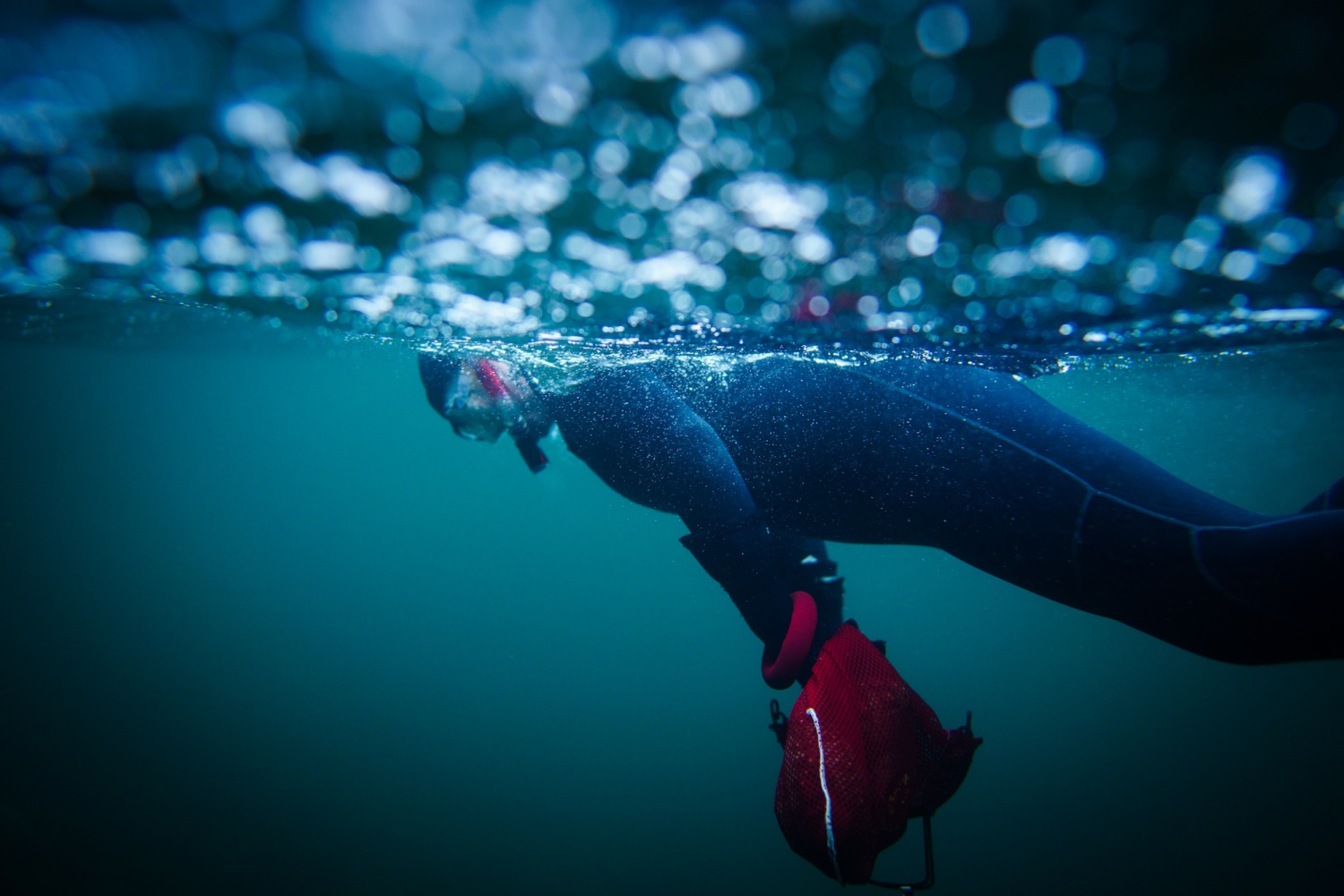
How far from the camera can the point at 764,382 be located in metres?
2.66

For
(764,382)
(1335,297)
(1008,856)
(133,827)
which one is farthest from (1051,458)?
(133,827)

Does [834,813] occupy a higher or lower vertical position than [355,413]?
lower

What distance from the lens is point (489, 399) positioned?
11.4 feet

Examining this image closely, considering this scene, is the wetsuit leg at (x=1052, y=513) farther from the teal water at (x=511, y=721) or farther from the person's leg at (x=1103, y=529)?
the teal water at (x=511, y=721)

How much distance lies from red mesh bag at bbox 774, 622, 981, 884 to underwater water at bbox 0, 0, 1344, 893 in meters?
1.90

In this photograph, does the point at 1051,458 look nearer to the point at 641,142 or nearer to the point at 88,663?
the point at 641,142

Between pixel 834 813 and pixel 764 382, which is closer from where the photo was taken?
pixel 834 813

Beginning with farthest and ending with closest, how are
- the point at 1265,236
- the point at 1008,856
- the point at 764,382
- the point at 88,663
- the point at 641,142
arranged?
1. the point at 88,663
2. the point at 1008,856
3. the point at 764,382
4. the point at 1265,236
5. the point at 641,142

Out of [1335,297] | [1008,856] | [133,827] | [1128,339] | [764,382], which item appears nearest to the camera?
[764,382]

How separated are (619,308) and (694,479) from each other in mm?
1827

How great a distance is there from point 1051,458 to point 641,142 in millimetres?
1842

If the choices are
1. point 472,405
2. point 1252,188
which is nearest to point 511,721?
point 472,405

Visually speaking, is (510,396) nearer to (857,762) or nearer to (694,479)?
(694,479)

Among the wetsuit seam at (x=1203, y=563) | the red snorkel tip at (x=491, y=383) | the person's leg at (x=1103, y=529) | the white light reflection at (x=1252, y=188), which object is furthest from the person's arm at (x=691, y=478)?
the white light reflection at (x=1252, y=188)
